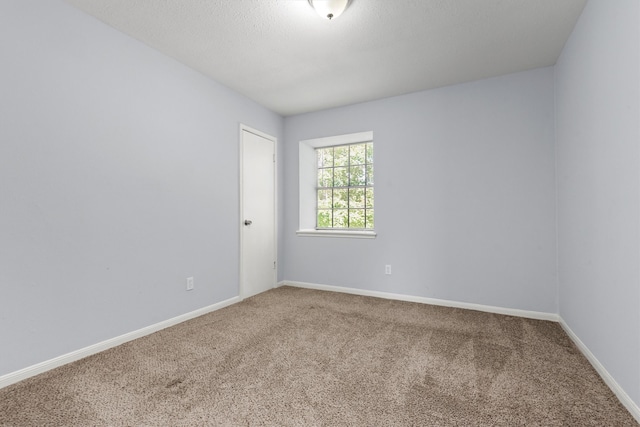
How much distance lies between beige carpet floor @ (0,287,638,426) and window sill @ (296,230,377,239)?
127 centimetres

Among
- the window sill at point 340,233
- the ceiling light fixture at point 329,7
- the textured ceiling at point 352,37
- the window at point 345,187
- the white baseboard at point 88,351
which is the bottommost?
the white baseboard at point 88,351

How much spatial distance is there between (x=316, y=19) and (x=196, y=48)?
45.5 inches

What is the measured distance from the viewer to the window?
4195mm

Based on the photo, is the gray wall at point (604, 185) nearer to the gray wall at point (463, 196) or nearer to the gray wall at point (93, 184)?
the gray wall at point (463, 196)

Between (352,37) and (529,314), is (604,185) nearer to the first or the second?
(529,314)

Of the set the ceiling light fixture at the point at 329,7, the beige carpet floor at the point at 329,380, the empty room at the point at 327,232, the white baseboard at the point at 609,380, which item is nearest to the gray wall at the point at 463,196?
the empty room at the point at 327,232

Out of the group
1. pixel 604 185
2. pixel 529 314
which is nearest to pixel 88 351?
pixel 604 185

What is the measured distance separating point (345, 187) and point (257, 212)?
1.34 m

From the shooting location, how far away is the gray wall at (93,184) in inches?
72.7

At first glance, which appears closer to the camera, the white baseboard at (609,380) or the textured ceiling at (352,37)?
the white baseboard at (609,380)

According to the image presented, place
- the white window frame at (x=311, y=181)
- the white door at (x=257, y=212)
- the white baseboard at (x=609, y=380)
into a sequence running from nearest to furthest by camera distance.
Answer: the white baseboard at (x=609, y=380)
the white door at (x=257, y=212)
the white window frame at (x=311, y=181)

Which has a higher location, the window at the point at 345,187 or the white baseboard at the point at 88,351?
the window at the point at 345,187

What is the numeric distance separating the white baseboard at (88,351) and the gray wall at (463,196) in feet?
6.51

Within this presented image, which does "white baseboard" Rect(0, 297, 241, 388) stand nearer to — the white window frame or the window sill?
the window sill
